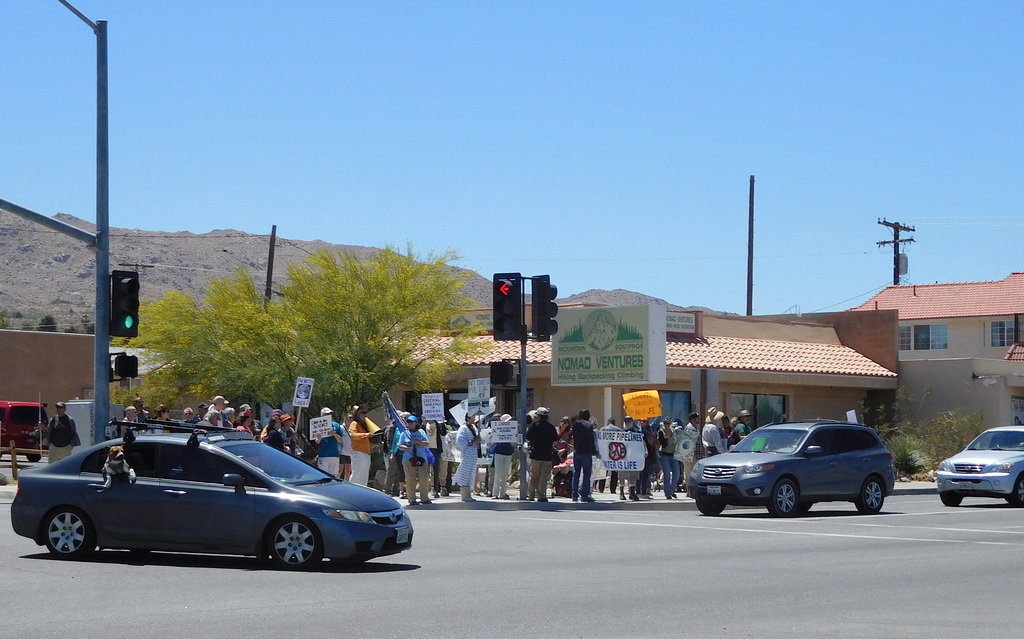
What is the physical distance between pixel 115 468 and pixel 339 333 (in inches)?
940

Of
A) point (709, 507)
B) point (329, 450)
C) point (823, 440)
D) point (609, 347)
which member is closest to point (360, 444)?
point (329, 450)

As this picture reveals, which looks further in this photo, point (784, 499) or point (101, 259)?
point (101, 259)

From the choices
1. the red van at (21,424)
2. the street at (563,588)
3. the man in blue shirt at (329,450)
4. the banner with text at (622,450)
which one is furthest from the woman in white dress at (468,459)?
the red van at (21,424)

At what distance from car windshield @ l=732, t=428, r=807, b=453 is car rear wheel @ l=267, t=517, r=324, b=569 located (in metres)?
10.8

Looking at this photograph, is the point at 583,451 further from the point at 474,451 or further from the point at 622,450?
the point at 474,451

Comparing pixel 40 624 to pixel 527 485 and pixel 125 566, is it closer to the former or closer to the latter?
pixel 125 566

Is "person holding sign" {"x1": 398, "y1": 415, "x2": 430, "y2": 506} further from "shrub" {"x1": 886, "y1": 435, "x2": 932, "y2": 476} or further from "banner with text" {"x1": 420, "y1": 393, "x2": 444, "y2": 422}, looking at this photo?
"shrub" {"x1": 886, "y1": 435, "x2": 932, "y2": 476}

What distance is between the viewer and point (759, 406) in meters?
38.6

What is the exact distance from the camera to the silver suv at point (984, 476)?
23.9 meters

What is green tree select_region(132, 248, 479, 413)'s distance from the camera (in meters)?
37.0

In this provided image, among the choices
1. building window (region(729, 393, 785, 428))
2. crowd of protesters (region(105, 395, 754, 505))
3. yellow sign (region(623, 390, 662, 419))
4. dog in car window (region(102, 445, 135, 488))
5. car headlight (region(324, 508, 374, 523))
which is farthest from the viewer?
building window (region(729, 393, 785, 428))

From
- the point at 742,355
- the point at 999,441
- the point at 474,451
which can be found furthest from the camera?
the point at 742,355

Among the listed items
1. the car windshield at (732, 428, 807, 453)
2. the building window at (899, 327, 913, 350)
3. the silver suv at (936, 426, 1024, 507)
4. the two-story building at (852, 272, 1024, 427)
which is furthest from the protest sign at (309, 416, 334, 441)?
the building window at (899, 327, 913, 350)

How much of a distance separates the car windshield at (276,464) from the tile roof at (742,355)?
21664mm
